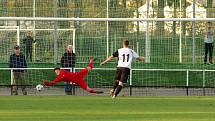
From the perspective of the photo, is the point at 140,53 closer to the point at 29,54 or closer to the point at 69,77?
the point at 29,54

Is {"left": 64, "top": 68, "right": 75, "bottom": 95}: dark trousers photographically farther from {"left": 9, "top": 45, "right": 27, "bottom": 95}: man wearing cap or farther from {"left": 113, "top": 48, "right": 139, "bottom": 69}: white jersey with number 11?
{"left": 113, "top": 48, "right": 139, "bottom": 69}: white jersey with number 11

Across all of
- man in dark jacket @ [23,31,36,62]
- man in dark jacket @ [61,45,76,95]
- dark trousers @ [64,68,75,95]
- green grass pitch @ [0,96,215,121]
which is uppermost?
man in dark jacket @ [23,31,36,62]

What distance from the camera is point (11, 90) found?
28.2 m

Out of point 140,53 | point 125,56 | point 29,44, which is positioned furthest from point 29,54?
point 125,56

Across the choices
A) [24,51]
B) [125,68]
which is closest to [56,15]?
[24,51]

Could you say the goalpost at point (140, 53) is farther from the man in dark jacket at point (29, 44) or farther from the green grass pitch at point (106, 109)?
the green grass pitch at point (106, 109)

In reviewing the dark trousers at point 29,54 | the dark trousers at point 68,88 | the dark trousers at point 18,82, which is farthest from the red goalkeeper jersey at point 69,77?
the dark trousers at point 29,54

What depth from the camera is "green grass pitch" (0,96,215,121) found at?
17500 mm

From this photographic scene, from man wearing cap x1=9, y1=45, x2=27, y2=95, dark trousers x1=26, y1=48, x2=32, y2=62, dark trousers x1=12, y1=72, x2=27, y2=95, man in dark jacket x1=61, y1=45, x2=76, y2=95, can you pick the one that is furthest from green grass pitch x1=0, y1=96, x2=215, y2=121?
dark trousers x1=26, y1=48, x2=32, y2=62

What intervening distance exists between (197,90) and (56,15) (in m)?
7.04

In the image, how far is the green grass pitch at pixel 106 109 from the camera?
1750 cm

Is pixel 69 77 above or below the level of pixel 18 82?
above

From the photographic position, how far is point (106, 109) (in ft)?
A: 66.1

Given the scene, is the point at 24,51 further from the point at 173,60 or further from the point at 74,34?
the point at 173,60
